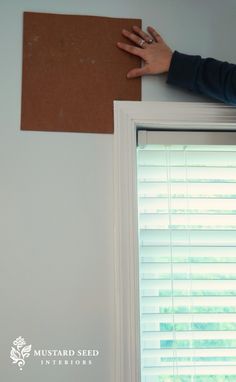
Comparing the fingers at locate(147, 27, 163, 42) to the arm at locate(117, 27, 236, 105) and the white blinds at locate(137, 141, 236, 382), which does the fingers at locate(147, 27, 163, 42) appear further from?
the white blinds at locate(137, 141, 236, 382)

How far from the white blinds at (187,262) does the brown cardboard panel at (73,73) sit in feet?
0.69

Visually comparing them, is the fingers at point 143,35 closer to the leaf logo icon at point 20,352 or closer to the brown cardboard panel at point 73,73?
the brown cardboard panel at point 73,73

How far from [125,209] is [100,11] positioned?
0.70 metres

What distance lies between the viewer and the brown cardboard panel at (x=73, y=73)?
54.1 inches

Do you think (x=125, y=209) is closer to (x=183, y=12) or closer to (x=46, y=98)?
(x=46, y=98)

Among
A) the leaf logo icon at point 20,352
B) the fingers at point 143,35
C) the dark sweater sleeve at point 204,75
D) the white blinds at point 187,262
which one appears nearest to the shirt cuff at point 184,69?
the dark sweater sleeve at point 204,75

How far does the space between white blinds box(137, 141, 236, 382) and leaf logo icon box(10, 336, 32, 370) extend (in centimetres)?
36

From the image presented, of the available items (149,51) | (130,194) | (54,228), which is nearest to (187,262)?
(130,194)

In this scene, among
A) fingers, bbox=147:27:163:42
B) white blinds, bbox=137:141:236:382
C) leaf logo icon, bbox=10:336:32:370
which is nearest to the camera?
leaf logo icon, bbox=10:336:32:370

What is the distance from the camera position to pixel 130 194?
1.33m

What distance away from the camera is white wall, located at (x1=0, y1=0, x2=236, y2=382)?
4.08ft

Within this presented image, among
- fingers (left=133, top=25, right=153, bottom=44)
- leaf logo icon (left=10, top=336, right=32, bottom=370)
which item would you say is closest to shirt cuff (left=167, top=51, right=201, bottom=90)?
fingers (left=133, top=25, right=153, bottom=44)

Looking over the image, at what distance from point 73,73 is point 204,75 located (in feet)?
1.42

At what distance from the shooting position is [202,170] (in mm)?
1457
